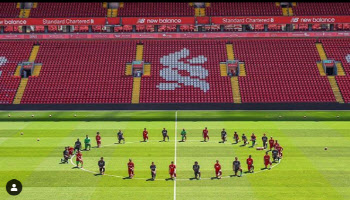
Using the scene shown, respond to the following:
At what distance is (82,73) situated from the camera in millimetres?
64250

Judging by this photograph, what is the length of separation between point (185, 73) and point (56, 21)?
21922 millimetres

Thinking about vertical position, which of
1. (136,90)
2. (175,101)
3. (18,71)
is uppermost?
(18,71)

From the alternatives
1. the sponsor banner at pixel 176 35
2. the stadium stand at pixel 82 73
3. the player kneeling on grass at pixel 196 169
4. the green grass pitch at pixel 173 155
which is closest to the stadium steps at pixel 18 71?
the stadium stand at pixel 82 73

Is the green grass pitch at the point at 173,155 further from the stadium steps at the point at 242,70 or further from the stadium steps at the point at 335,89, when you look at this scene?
the stadium steps at the point at 242,70

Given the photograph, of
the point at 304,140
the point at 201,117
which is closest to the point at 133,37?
the point at 201,117

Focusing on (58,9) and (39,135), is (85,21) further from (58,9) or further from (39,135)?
(39,135)

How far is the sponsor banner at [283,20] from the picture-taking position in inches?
2756

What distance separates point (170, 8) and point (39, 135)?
37160 mm

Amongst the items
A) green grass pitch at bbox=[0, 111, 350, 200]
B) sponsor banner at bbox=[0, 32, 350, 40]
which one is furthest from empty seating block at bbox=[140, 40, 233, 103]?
green grass pitch at bbox=[0, 111, 350, 200]

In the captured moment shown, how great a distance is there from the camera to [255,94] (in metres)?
60.0

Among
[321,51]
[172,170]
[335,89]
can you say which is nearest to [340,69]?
[321,51]

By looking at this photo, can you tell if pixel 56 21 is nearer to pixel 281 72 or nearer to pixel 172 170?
pixel 281 72

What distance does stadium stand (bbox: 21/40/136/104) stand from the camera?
59812mm

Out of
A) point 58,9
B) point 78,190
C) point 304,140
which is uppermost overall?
point 58,9
